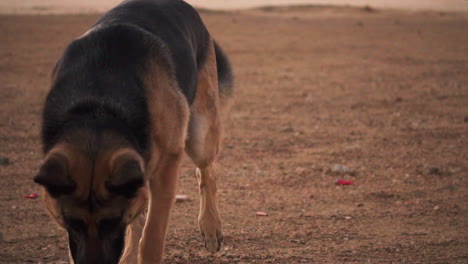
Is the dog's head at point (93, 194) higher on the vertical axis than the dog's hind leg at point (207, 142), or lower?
higher

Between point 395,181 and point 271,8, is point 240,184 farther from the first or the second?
point 271,8

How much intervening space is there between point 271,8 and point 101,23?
114 ft

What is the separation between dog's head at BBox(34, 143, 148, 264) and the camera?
3053 millimetres

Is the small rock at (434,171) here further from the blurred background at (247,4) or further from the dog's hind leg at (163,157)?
the blurred background at (247,4)

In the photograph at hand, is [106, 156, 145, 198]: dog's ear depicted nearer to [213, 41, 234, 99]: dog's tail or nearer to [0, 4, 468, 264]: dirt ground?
[0, 4, 468, 264]: dirt ground

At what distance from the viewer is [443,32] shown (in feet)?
79.3

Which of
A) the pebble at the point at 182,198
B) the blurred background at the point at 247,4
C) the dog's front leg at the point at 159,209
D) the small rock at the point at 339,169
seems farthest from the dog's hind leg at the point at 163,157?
the blurred background at the point at 247,4

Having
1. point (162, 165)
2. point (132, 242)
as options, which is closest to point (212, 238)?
point (132, 242)

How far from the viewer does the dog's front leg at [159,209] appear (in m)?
4.15

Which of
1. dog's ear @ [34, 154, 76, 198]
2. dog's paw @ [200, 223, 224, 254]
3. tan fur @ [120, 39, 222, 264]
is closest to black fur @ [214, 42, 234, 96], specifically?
tan fur @ [120, 39, 222, 264]

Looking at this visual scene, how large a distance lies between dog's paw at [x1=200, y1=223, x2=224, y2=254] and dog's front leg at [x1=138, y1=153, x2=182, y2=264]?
1.02 metres

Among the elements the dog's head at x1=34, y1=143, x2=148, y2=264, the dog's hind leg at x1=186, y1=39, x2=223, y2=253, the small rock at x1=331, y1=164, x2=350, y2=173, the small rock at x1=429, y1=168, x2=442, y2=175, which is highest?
the dog's head at x1=34, y1=143, x2=148, y2=264

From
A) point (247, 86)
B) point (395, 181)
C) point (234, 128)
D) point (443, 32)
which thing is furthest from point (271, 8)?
point (395, 181)

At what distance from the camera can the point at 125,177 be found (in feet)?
9.97
